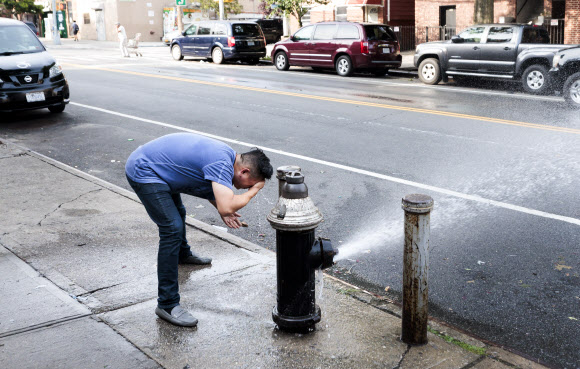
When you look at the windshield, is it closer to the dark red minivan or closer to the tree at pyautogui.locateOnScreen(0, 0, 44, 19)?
the dark red minivan

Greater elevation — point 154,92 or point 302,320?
point 154,92

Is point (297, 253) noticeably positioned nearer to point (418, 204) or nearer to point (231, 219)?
point (231, 219)

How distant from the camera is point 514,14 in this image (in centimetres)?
2511

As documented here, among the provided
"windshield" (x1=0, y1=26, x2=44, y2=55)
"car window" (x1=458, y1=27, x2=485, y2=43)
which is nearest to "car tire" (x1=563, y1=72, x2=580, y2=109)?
"car window" (x1=458, y1=27, x2=485, y2=43)

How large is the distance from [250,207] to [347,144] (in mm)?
3309

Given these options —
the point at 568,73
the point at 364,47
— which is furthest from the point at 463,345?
the point at 364,47

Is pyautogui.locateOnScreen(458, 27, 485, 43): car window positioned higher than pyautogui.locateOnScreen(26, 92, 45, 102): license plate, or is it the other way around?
pyautogui.locateOnScreen(458, 27, 485, 43): car window

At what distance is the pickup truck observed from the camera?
1559cm

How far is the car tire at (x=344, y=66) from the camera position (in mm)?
20422

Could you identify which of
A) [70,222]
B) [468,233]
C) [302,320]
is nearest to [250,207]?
[70,222]

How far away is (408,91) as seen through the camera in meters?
16.5

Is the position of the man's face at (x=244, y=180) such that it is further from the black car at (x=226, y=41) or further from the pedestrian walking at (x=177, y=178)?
the black car at (x=226, y=41)

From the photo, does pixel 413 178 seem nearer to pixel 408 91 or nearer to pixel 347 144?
pixel 347 144

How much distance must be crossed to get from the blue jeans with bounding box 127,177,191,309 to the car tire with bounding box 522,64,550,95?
13.3 meters
